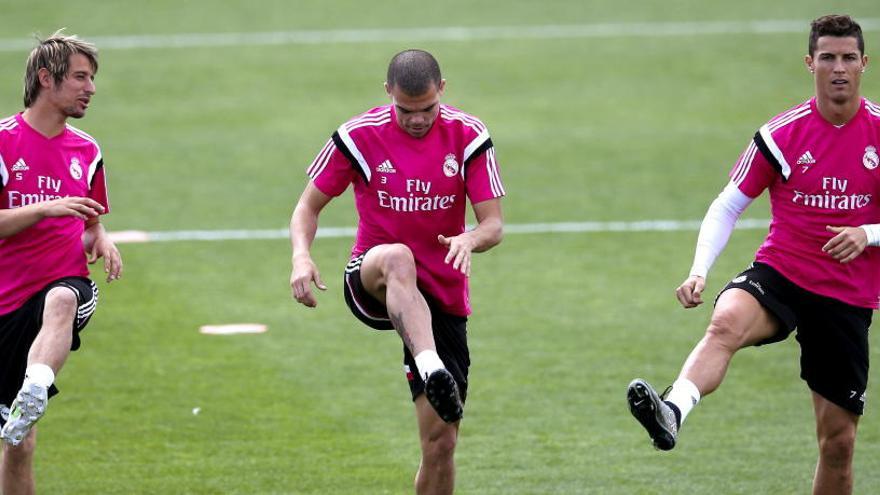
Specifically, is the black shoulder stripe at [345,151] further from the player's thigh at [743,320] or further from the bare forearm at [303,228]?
the player's thigh at [743,320]

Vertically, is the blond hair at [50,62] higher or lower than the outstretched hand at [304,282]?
higher

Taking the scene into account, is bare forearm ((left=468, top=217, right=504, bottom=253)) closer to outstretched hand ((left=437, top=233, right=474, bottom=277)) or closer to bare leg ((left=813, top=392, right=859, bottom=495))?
outstretched hand ((left=437, top=233, right=474, bottom=277))

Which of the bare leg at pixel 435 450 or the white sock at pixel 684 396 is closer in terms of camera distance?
the white sock at pixel 684 396

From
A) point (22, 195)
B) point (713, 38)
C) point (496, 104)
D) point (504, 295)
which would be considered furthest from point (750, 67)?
point (22, 195)

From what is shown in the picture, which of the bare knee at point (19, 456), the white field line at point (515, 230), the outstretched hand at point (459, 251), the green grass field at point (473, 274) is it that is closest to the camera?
the outstretched hand at point (459, 251)

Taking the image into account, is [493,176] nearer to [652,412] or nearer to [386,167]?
[386,167]

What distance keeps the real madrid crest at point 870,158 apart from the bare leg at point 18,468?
4453 mm

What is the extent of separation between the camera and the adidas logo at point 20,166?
7.52 m

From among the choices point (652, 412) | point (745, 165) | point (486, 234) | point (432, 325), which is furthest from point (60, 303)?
point (745, 165)

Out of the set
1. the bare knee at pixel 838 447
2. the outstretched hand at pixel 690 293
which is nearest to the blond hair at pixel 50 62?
the outstretched hand at pixel 690 293

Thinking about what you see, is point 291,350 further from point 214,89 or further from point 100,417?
point 214,89

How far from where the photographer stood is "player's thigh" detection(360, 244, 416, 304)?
7176 mm

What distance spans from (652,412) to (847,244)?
127 cm

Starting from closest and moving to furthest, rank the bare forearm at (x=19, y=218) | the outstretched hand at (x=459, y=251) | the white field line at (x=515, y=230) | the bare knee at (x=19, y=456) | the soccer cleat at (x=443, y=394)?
1. the soccer cleat at (x=443, y=394)
2. the outstretched hand at (x=459, y=251)
3. the bare forearm at (x=19, y=218)
4. the bare knee at (x=19, y=456)
5. the white field line at (x=515, y=230)
